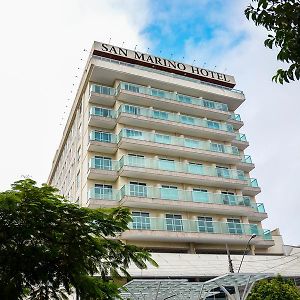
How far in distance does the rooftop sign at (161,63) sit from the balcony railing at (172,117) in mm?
6244

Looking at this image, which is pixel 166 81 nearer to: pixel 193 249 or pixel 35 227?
pixel 193 249

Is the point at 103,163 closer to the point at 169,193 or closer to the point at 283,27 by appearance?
the point at 169,193

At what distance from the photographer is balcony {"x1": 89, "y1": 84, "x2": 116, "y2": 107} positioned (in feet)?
113

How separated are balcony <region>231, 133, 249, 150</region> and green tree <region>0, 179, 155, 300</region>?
101 feet

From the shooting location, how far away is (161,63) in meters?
39.8

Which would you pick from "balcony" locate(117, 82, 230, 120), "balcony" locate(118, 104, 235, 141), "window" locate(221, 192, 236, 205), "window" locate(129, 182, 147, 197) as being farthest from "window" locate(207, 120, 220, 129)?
"window" locate(129, 182, 147, 197)

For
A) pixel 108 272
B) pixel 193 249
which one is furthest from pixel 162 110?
pixel 108 272

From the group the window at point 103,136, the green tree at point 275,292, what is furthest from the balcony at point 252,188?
the green tree at point 275,292

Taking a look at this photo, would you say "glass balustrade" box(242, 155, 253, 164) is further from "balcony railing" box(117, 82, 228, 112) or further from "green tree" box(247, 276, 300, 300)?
"green tree" box(247, 276, 300, 300)

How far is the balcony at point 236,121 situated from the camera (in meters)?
40.7

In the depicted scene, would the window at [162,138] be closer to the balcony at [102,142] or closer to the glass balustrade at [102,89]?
the balcony at [102,142]

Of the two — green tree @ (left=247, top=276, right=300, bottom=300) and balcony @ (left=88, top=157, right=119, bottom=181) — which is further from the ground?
balcony @ (left=88, top=157, right=119, bottom=181)

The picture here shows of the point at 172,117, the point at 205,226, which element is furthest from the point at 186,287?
the point at 172,117

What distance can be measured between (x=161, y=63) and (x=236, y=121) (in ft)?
32.5
